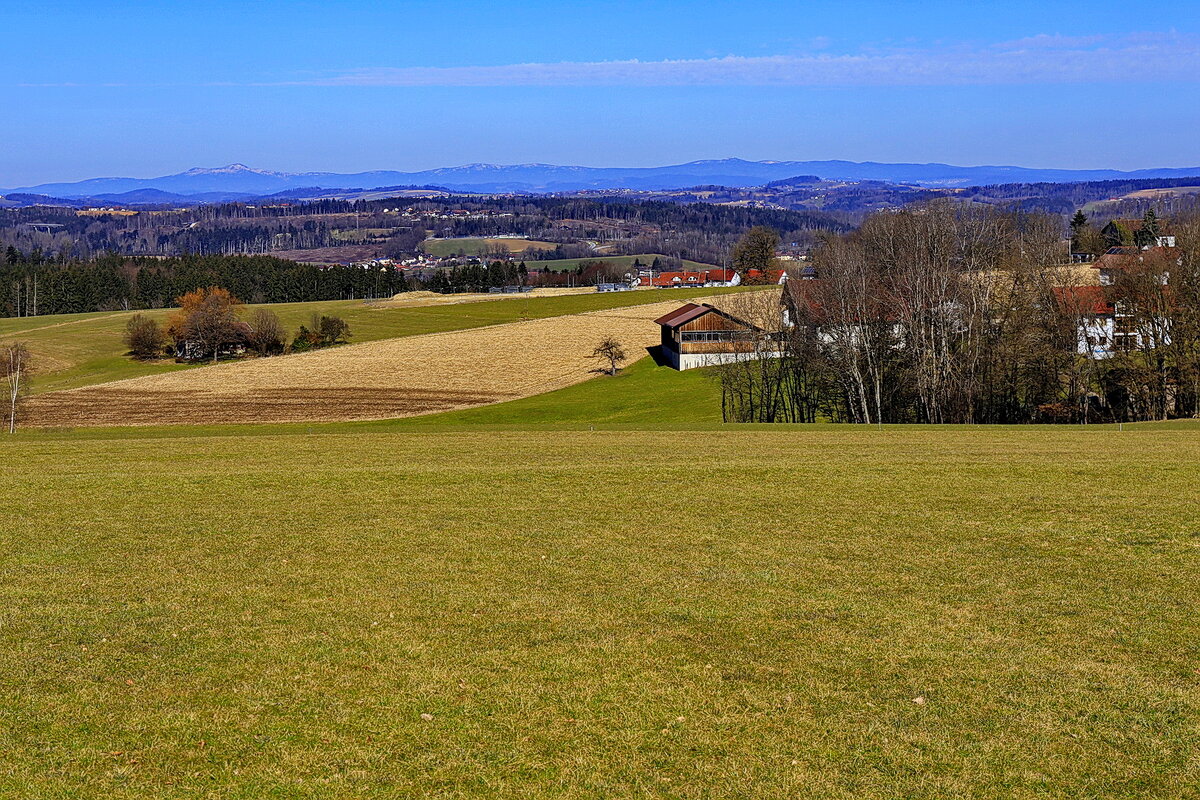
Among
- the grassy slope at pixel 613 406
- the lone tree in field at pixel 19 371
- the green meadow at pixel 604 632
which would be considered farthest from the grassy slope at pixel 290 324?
the green meadow at pixel 604 632

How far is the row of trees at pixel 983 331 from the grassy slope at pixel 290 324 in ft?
208

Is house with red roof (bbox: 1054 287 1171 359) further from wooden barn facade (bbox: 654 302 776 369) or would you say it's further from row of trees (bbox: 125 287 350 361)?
row of trees (bbox: 125 287 350 361)

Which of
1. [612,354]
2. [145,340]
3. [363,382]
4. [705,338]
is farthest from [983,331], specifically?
[145,340]

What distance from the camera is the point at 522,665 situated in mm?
11586

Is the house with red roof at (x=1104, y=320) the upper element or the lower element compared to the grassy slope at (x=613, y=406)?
upper

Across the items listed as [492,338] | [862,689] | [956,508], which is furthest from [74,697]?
[492,338]

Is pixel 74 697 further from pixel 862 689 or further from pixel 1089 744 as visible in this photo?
pixel 1089 744

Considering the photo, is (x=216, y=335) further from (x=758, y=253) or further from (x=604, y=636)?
(x=604, y=636)

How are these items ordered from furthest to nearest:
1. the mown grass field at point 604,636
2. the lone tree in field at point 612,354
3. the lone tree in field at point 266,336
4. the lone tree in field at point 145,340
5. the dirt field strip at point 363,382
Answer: the lone tree in field at point 266,336 → the lone tree in field at point 145,340 → the lone tree in field at point 612,354 → the dirt field strip at point 363,382 → the mown grass field at point 604,636

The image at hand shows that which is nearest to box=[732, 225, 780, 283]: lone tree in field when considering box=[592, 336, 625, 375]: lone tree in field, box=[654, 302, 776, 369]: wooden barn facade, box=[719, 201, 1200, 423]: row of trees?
box=[654, 302, 776, 369]: wooden barn facade

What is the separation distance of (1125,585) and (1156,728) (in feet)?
18.1

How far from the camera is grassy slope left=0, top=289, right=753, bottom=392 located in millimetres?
102375

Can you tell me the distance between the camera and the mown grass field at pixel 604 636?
359 inches

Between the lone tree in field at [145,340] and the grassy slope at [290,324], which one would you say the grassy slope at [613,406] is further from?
the lone tree in field at [145,340]
